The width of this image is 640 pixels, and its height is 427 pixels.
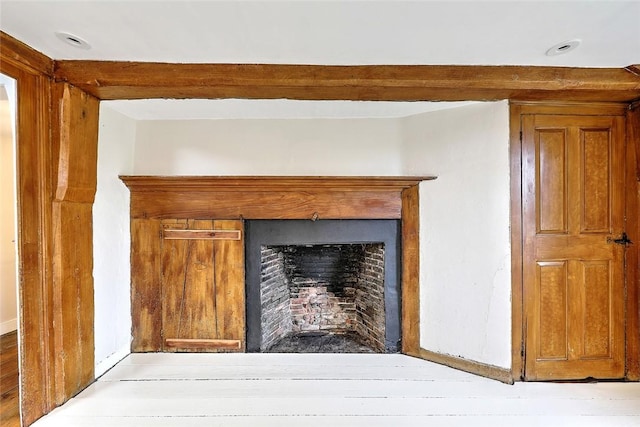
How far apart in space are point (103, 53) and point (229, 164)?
42.3 inches

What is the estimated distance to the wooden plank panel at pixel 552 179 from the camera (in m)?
2.17

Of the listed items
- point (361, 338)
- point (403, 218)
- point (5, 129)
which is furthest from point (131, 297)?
point (403, 218)

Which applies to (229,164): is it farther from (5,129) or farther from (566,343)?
(566,343)

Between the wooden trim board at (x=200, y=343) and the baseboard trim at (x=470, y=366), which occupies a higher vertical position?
the wooden trim board at (x=200, y=343)

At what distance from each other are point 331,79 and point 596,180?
1785 mm

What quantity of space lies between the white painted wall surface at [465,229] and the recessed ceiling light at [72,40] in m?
1.99

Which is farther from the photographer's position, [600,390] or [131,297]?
[131,297]

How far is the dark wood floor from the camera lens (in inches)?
71.6

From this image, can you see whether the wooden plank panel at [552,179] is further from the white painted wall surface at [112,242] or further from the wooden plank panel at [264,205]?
the white painted wall surface at [112,242]

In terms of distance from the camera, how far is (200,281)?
2.64m

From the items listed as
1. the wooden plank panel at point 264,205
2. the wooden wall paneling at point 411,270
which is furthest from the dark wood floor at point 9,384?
the wooden wall paneling at point 411,270

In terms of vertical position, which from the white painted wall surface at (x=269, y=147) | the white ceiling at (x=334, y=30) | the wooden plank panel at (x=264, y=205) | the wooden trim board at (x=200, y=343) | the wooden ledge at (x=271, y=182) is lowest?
the wooden trim board at (x=200, y=343)

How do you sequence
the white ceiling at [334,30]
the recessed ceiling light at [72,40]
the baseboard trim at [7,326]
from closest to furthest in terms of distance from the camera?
the white ceiling at [334,30] → the recessed ceiling light at [72,40] → the baseboard trim at [7,326]

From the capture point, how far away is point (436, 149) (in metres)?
2.45
